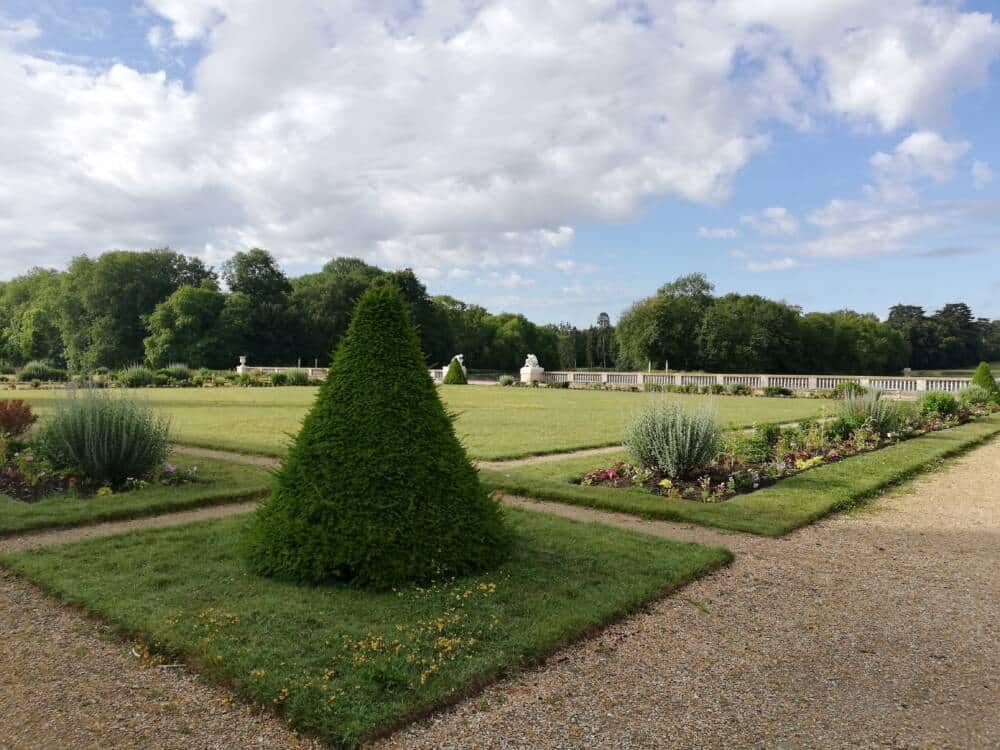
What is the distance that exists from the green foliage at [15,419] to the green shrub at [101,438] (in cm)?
227

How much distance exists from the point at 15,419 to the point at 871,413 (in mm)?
14344

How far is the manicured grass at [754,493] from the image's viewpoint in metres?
6.73

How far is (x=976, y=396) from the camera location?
21.2 m

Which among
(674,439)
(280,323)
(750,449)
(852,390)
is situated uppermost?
(280,323)

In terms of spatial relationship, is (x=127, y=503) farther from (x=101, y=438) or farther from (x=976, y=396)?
(x=976, y=396)

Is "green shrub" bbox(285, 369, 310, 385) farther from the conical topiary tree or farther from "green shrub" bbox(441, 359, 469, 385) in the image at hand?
the conical topiary tree

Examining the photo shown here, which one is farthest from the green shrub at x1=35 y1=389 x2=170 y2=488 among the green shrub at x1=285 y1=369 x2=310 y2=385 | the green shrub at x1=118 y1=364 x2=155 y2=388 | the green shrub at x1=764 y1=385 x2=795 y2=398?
the green shrub at x1=285 y1=369 x2=310 y2=385

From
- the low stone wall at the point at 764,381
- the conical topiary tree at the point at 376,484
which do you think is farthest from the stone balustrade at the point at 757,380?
the conical topiary tree at the point at 376,484

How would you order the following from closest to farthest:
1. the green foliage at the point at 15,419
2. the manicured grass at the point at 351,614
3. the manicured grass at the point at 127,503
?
the manicured grass at the point at 351,614
the manicured grass at the point at 127,503
the green foliage at the point at 15,419

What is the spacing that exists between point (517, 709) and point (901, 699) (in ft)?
5.87

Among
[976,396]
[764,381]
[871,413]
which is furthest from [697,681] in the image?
[764,381]

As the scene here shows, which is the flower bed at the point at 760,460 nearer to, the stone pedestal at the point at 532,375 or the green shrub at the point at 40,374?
the stone pedestal at the point at 532,375

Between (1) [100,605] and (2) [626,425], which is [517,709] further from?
(2) [626,425]

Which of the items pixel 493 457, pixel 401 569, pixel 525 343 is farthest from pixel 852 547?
pixel 525 343
